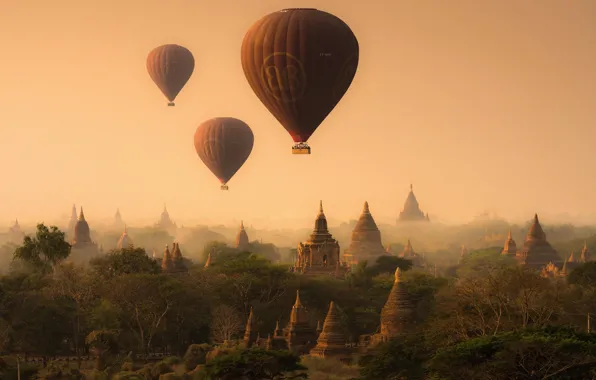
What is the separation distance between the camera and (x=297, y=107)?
103 m

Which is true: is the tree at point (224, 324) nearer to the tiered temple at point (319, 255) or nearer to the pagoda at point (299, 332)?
the pagoda at point (299, 332)

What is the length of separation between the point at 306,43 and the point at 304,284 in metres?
28.2

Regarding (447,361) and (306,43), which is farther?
(306,43)

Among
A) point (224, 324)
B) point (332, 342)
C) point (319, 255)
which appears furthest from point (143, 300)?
point (319, 255)

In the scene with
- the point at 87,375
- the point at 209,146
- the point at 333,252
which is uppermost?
the point at 209,146

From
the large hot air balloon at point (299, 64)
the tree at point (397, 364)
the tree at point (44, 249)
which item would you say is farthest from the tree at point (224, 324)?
the tree at point (44, 249)

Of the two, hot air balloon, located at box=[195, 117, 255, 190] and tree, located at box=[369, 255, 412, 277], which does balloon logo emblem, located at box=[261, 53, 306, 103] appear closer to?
hot air balloon, located at box=[195, 117, 255, 190]

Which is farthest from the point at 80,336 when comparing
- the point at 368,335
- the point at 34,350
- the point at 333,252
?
the point at 333,252

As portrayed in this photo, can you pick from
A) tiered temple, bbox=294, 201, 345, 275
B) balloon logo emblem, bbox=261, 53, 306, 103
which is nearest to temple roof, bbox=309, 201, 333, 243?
tiered temple, bbox=294, 201, 345, 275

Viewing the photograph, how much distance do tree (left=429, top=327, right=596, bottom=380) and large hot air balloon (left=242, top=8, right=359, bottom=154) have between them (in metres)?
29.7

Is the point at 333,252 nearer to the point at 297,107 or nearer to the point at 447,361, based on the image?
the point at 297,107

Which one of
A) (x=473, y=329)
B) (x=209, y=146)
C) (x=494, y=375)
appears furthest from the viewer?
(x=209, y=146)

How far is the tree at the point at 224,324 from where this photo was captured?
10938 cm

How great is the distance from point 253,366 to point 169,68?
8061 cm
